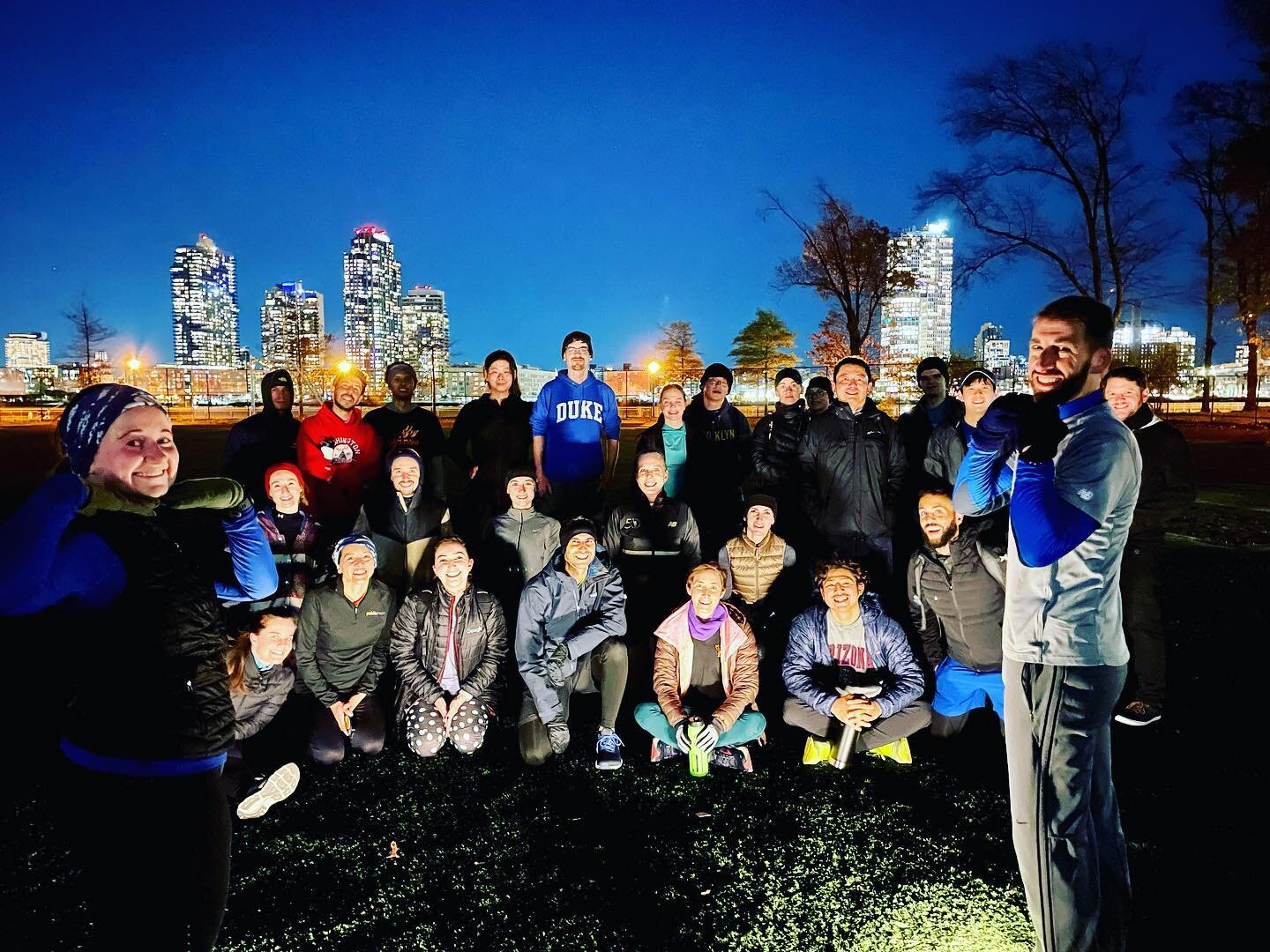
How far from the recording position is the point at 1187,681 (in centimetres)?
478

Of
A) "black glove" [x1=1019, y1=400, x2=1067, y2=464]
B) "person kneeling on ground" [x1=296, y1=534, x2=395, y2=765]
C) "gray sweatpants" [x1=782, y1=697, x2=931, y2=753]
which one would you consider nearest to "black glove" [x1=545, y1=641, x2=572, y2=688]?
"person kneeling on ground" [x1=296, y1=534, x2=395, y2=765]

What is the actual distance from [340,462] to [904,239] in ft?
73.0

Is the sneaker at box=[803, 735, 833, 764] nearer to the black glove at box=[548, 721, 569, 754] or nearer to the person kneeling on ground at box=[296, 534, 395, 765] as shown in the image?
the black glove at box=[548, 721, 569, 754]

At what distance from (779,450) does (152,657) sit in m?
4.65

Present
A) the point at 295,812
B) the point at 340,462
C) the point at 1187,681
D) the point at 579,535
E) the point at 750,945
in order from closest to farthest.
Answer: the point at 750,945
the point at 295,812
the point at 579,535
the point at 1187,681
the point at 340,462

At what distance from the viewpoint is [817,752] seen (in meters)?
3.99

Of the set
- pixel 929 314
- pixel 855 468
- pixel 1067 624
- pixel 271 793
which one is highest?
pixel 929 314

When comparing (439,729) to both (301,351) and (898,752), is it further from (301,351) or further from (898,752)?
(301,351)

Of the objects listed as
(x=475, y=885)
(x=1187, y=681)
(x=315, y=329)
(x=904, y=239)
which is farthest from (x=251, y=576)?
(x=315, y=329)

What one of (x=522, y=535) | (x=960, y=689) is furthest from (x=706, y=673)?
(x=522, y=535)

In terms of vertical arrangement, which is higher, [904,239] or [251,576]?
[904,239]

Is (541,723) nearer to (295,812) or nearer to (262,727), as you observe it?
(295,812)

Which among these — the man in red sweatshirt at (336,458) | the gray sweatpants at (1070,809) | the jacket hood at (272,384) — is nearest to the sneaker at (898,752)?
the gray sweatpants at (1070,809)

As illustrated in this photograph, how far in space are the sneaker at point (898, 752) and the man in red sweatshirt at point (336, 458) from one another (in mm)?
4187
